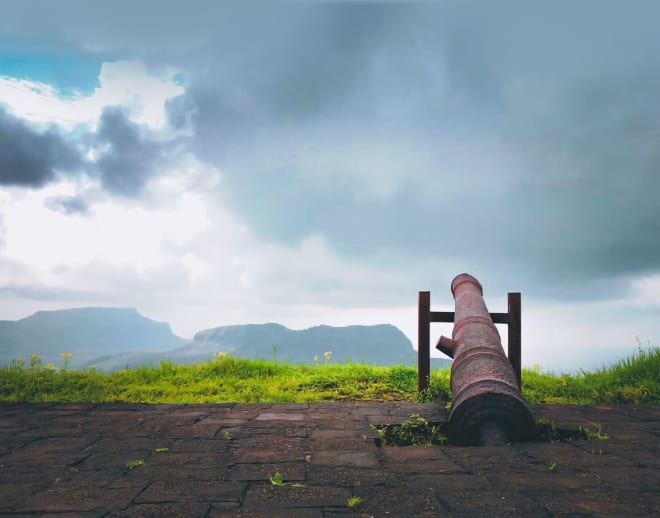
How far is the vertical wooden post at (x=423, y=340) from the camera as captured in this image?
7.84m

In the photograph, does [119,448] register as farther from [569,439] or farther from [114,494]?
[569,439]

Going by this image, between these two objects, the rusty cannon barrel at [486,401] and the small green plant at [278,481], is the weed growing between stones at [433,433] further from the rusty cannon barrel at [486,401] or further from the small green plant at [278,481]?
the small green plant at [278,481]

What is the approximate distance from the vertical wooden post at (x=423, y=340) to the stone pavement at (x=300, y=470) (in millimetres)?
1916

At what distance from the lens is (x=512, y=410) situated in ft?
16.3

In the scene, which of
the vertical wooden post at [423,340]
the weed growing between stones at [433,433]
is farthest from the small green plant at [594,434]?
the vertical wooden post at [423,340]

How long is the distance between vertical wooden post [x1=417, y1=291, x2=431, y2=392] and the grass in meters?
0.20

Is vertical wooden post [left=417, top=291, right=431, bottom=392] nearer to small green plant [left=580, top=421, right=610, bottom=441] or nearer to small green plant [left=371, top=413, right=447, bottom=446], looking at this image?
small green plant [left=371, top=413, right=447, bottom=446]

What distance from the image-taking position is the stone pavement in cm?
317

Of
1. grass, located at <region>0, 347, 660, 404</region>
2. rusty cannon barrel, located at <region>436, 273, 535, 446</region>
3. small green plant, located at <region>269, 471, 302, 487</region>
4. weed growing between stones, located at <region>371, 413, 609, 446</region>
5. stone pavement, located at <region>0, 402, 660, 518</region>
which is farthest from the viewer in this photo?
grass, located at <region>0, 347, 660, 404</region>

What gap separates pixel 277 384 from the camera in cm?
866

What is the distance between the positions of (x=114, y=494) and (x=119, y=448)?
1289 mm

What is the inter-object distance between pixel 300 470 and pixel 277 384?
4.88 m

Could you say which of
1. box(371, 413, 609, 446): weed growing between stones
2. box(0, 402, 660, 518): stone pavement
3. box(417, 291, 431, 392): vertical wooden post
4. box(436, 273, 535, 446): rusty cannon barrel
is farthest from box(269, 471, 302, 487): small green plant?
box(417, 291, 431, 392): vertical wooden post

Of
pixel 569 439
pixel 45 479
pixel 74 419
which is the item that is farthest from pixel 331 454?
pixel 74 419
